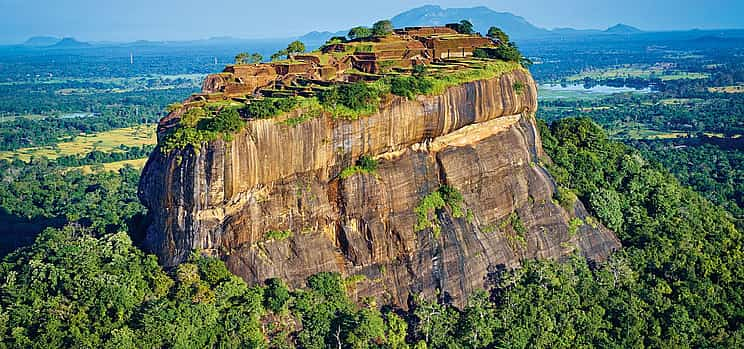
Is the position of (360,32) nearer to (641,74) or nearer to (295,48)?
(295,48)

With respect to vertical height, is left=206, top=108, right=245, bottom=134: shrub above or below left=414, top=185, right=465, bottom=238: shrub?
above

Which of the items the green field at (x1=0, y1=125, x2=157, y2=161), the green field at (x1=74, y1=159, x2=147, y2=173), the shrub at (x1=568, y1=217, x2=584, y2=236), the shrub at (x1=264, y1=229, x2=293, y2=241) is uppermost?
the shrub at (x1=264, y1=229, x2=293, y2=241)

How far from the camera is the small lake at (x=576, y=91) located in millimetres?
145750

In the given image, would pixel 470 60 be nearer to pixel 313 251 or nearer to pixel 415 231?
pixel 415 231

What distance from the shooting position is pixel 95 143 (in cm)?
9831

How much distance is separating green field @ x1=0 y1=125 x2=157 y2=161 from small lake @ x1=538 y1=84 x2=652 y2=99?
247 ft

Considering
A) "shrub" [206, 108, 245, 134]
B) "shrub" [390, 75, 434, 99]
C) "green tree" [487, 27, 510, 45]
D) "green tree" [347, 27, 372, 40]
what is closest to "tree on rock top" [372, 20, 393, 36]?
"green tree" [347, 27, 372, 40]

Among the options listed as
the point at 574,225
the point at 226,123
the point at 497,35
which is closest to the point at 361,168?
the point at 226,123

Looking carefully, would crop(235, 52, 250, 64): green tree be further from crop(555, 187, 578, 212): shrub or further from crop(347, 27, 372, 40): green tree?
crop(555, 187, 578, 212): shrub

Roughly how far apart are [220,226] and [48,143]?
3121 inches

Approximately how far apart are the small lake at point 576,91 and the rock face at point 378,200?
109328 mm

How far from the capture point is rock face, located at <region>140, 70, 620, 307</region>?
94.0 ft

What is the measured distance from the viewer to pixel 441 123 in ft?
109

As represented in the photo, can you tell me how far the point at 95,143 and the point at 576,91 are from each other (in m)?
99.8
